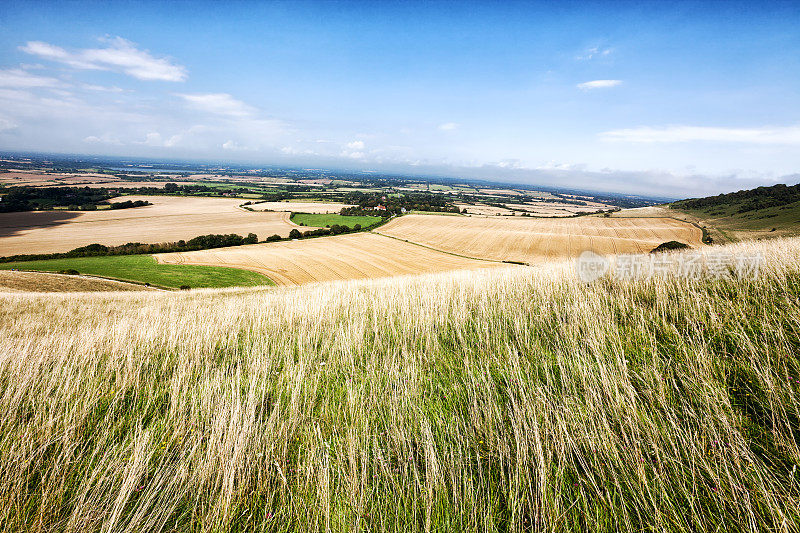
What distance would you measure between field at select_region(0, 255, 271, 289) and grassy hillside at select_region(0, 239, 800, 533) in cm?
3813

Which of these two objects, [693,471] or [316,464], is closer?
[693,471]

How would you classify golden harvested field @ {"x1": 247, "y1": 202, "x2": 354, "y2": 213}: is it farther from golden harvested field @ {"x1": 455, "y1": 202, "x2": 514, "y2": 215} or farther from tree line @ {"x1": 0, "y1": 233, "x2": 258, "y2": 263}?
golden harvested field @ {"x1": 455, "y1": 202, "x2": 514, "y2": 215}

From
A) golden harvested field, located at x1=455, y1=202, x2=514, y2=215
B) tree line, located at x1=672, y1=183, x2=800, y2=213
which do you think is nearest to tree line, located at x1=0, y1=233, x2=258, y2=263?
golden harvested field, located at x1=455, y1=202, x2=514, y2=215

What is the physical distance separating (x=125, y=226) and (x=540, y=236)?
301 feet

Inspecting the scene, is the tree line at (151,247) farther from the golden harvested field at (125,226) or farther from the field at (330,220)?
the field at (330,220)

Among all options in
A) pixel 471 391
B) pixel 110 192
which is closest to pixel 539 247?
pixel 471 391

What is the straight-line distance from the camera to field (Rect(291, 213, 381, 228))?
267 feet

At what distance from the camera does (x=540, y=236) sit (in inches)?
2490

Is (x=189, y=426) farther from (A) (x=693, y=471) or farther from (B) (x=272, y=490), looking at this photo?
(A) (x=693, y=471)

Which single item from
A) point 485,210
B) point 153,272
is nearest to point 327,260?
point 153,272

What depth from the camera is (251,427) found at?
311cm

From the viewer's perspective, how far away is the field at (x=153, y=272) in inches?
1528

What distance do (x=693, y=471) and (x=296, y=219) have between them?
91.6 m

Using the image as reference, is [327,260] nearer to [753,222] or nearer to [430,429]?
[430,429]
